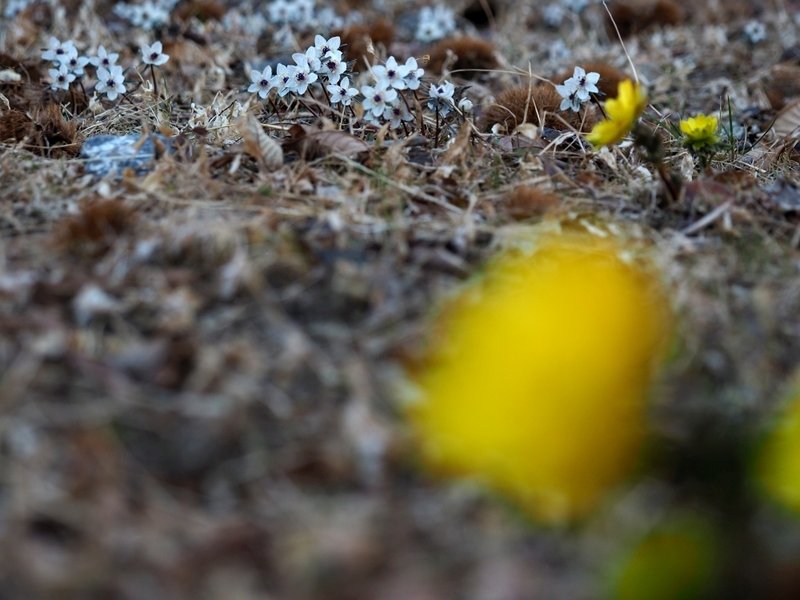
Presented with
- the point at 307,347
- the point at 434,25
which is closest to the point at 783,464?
the point at 307,347

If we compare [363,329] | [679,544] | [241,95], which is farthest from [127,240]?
[241,95]

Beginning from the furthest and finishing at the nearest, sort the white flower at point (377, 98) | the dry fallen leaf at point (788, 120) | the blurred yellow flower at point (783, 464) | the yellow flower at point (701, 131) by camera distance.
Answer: the dry fallen leaf at point (788, 120), the white flower at point (377, 98), the yellow flower at point (701, 131), the blurred yellow flower at point (783, 464)

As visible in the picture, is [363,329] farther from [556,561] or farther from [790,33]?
[790,33]

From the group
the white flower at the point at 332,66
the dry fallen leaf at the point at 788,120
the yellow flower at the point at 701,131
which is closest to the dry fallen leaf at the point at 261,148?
the white flower at the point at 332,66

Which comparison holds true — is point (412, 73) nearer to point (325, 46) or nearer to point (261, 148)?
point (325, 46)

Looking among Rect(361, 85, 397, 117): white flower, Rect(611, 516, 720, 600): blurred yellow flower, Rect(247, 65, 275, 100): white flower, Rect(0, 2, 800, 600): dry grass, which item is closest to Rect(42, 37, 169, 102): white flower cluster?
Rect(0, 2, 800, 600): dry grass

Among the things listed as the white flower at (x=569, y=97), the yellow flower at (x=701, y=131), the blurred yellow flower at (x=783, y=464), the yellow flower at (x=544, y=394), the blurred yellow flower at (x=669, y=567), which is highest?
the white flower at (x=569, y=97)

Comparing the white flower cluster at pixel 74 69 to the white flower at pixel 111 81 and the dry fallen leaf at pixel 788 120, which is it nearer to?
the white flower at pixel 111 81
